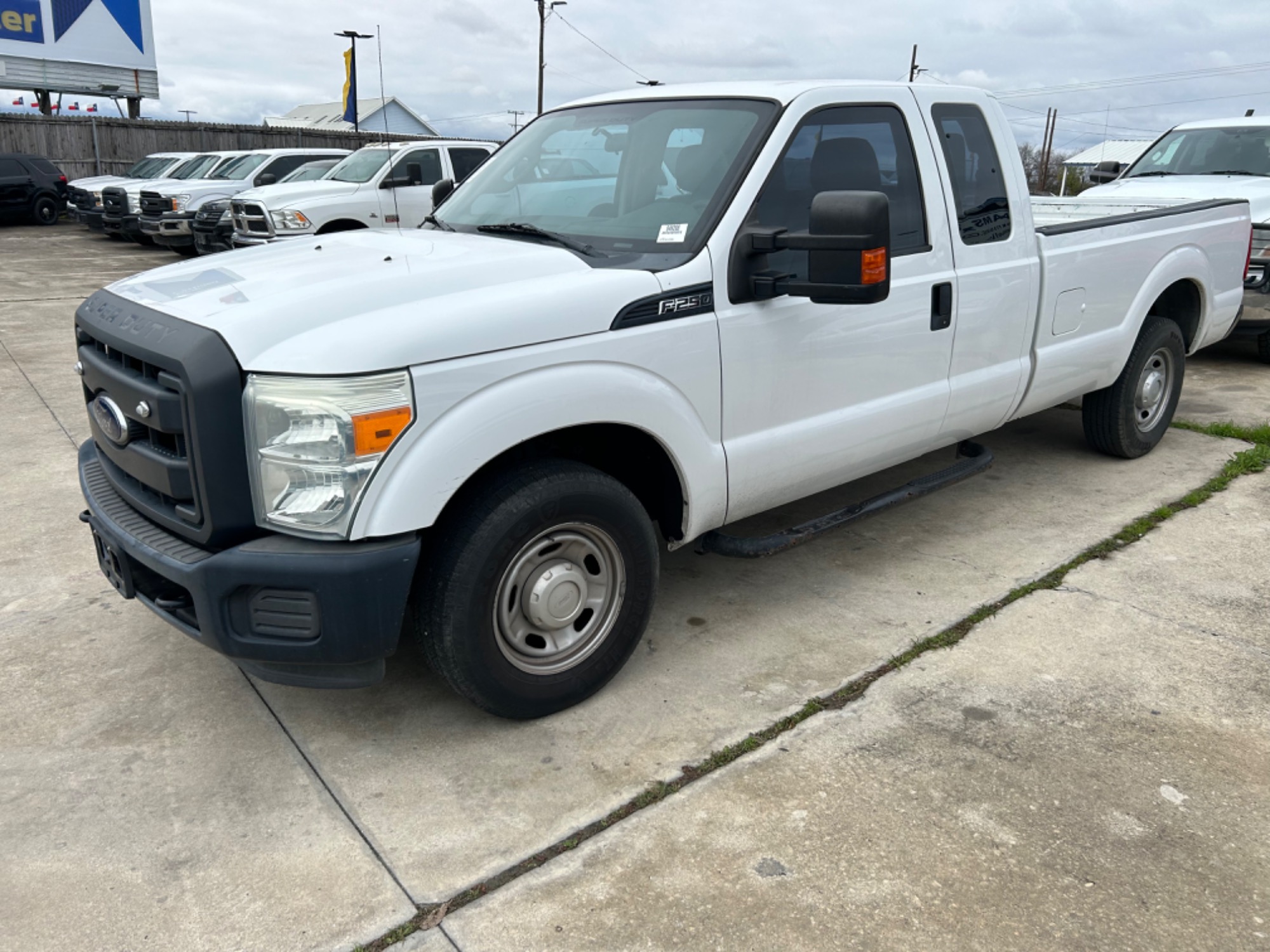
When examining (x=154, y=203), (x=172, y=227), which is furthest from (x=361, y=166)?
(x=154, y=203)

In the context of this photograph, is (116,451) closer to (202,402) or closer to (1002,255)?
(202,402)

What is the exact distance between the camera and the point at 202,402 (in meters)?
2.62

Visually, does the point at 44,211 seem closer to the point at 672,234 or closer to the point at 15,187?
the point at 15,187

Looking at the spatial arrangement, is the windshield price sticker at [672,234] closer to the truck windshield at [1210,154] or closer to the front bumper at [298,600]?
the front bumper at [298,600]

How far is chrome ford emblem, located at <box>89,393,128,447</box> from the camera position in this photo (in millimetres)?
3018

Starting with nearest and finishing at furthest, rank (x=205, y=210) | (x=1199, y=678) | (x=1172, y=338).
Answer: (x=1199, y=678)
(x=1172, y=338)
(x=205, y=210)

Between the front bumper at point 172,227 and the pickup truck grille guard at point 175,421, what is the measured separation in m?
15.0

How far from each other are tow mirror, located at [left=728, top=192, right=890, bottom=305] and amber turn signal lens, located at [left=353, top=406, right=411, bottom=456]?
4.00ft

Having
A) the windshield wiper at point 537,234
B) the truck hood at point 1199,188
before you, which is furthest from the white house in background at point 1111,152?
the windshield wiper at point 537,234

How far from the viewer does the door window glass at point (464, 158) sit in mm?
13672

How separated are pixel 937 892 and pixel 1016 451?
4127 mm

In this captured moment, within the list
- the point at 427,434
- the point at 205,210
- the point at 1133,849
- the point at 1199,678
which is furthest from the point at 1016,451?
the point at 205,210

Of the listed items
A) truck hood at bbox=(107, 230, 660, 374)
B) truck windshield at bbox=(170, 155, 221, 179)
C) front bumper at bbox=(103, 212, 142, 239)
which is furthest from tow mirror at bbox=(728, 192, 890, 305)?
truck windshield at bbox=(170, 155, 221, 179)

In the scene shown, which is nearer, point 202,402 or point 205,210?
point 202,402
